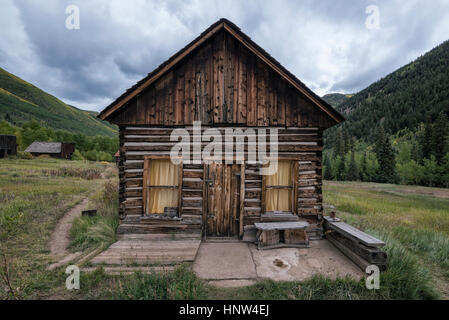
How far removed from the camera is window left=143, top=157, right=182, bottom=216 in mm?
6266

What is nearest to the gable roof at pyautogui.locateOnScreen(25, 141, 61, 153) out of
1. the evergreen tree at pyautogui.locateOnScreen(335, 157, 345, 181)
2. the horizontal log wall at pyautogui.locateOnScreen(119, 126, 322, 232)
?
the horizontal log wall at pyautogui.locateOnScreen(119, 126, 322, 232)

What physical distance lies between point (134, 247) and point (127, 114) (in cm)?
422

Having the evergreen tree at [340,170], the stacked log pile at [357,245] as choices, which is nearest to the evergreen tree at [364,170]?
the evergreen tree at [340,170]

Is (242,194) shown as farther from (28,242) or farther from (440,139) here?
(440,139)

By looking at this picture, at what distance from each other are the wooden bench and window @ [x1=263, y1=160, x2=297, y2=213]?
672 mm

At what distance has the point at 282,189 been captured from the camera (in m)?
6.55

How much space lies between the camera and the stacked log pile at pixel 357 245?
175 inches

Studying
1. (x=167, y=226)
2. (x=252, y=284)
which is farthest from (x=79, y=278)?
(x=252, y=284)

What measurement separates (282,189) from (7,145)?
213 ft

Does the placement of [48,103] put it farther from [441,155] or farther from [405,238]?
[441,155]

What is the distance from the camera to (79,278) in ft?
13.2

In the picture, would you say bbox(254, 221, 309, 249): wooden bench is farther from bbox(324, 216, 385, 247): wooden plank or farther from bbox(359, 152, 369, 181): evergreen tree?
bbox(359, 152, 369, 181): evergreen tree

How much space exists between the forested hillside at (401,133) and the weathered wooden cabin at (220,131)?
54541 millimetres

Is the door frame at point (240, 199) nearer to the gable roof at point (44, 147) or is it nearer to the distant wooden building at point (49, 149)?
the distant wooden building at point (49, 149)
